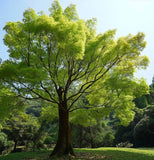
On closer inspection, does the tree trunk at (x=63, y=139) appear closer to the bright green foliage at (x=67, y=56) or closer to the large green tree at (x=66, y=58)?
the large green tree at (x=66, y=58)

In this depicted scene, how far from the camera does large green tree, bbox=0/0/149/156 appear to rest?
632 cm

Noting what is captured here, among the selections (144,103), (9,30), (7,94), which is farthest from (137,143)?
(9,30)

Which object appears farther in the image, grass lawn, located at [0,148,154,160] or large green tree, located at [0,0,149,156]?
grass lawn, located at [0,148,154,160]

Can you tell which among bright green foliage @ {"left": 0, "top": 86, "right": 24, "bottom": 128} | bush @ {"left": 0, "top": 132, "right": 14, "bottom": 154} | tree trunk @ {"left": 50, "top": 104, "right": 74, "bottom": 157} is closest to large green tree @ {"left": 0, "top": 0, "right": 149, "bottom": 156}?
tree trunk @ {"left": 50, "top": 104, "right": 74, "bottom": 157}

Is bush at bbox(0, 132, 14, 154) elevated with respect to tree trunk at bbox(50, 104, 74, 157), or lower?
lower

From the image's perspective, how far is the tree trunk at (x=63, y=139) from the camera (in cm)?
821

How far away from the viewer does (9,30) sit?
754 centimetres

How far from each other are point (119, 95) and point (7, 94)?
6.37 metres

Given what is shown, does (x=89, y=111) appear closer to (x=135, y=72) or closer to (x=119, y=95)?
(x=119, y=95)

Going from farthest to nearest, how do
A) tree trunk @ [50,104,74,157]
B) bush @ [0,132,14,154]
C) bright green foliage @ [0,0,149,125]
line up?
bush @ [0,132,14,154], tree trunk @ [50,104,74,157], bright green foliage @ [0,0,149,125]

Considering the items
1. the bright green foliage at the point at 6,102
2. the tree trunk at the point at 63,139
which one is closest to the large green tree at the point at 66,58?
the tree trunk at the point at 63,139

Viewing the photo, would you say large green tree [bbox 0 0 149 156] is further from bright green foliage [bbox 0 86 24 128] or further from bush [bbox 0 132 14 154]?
bush [bbox 0 132 14 154]

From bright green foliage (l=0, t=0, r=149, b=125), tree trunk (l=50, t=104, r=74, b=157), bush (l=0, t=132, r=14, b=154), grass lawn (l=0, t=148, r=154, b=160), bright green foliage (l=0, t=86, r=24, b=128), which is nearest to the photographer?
bright green foliage (l=0, t=0, r=149, b=125)

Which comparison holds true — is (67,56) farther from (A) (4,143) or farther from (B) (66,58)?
(A) (4,143)
